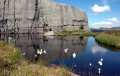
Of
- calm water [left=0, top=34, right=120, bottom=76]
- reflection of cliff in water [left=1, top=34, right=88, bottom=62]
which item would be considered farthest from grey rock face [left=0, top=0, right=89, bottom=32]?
calm water [left=0, top=34, right=120, bottom=76]

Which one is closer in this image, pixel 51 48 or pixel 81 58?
pixel 81 58

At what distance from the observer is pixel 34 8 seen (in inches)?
3947

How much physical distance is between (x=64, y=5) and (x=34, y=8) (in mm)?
17333

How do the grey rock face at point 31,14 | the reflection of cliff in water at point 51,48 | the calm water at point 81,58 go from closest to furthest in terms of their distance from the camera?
the calm water at point 81,58 < the reflection of cliff in water at point 51,48 < the grey rock face at point 31,14

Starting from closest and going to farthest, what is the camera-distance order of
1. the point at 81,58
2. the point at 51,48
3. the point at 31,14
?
the point at 81,58
the point at 51,48
the point at 31,14

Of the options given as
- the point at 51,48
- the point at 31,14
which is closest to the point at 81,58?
the point at 51,48

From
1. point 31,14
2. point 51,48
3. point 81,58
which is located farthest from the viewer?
point 31,14

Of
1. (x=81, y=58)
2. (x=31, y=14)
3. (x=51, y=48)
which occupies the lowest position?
(x=81, y=58)

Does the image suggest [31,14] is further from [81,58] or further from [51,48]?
[81,58]

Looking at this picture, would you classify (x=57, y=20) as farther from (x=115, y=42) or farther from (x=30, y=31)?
(x=115, y=42)

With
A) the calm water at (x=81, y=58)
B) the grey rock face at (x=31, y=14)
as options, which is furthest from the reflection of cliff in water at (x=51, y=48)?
the grey rock face at (x=31, y=14)

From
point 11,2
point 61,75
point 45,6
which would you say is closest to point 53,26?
point 45,6

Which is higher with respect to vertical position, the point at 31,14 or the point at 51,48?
the point at 31,14

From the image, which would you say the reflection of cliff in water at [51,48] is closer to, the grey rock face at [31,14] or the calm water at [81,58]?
the calm water at [81,58]
